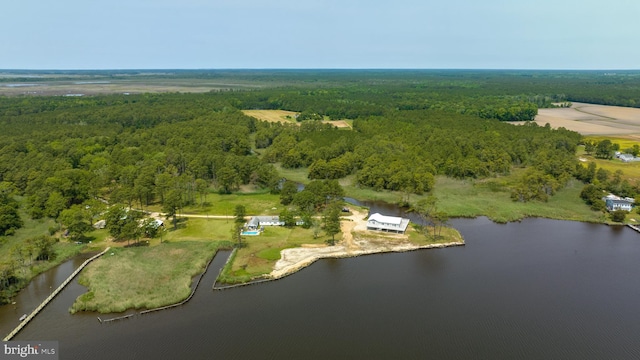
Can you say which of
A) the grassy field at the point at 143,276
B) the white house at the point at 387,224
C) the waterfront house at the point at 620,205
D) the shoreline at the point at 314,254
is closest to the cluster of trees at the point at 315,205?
the shoreline at the point at 314,254

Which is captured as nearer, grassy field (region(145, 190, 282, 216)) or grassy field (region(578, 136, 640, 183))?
grassy field (region(145, 190, 282, 216))

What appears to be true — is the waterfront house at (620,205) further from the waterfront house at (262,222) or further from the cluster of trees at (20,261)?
the cluster of trees at (20,261)

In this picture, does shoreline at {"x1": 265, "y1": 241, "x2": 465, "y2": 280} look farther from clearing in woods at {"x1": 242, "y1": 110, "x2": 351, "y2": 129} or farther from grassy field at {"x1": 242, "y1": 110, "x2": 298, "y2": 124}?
grassy field at {"x1": 242, "y1": 110, "x2": 298, "y2": 124}

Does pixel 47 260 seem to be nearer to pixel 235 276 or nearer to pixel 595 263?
pixel 235 276

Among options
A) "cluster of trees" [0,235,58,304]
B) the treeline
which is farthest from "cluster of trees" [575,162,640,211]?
"cluster of trees" [0,235,58,304]

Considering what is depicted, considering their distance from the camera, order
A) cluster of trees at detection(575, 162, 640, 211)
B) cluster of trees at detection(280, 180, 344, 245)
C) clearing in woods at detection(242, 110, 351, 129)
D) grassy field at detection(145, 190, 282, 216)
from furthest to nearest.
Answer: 1. clearing in woods at detection(242, 110, 351, 129)
2. cluster of trees at detection(575, 162, 640, 211)
3. grassy field at detection(145, 190, 282, 216)
4. cluster of trees at detection(280, 180, 344, 245)

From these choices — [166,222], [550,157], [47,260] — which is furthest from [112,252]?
[550,157]
